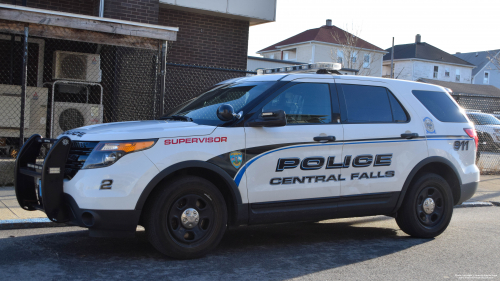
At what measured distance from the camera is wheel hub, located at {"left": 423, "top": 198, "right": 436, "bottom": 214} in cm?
632

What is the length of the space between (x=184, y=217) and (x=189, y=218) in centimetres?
5

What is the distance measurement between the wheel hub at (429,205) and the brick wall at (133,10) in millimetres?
8110

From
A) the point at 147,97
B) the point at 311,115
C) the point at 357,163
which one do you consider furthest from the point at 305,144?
the point at 147,97

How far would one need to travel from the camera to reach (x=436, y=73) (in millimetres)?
58906

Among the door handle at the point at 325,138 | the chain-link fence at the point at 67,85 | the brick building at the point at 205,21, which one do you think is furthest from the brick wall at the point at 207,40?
the door handle at the point at 325,138

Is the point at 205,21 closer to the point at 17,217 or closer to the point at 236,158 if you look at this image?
the point at 17,217

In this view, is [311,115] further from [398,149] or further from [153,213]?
[153,213]

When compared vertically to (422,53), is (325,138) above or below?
below

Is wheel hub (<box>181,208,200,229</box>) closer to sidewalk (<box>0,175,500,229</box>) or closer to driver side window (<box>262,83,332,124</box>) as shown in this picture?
driver side window (<box>262,83,332,124</box>)

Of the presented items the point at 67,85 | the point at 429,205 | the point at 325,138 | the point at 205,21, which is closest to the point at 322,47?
the point at 205,21

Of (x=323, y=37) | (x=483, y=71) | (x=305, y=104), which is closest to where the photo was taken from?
(x=305, y=104)

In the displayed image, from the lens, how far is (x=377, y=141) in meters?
5.81

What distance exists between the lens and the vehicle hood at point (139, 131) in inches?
182

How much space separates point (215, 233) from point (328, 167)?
141 cm
